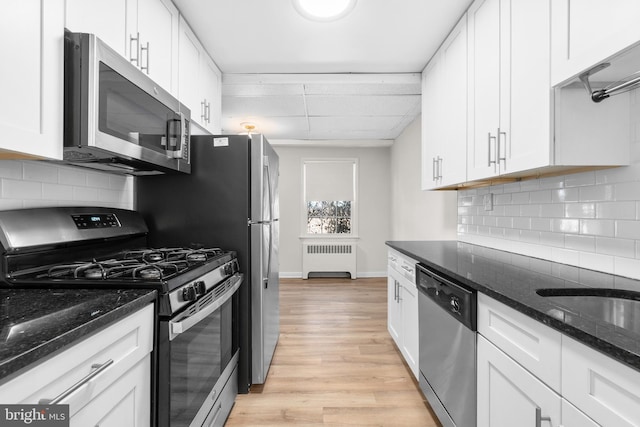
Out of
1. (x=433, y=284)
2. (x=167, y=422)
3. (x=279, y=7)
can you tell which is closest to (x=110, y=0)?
(x=279, y=7)

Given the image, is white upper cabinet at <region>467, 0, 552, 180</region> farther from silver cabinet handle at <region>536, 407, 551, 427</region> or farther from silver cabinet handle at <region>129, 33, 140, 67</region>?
silver cabinet handle at <region>129, 33, 140, 67</region>

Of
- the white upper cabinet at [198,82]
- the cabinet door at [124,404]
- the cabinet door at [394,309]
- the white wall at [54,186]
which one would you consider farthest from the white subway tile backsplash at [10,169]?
the cabinet door at [394,309]

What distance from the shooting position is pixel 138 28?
167cm

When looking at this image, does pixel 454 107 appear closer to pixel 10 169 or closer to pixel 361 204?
pixel 10 169

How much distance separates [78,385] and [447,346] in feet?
4.85

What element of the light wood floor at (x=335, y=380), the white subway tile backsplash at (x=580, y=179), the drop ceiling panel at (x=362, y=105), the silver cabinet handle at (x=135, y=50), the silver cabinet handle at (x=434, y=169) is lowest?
the light wood floor at (x=335, y=380)

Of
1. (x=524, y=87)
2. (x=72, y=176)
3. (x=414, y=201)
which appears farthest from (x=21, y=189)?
(x=414, y=201)

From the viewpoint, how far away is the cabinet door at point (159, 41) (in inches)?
67.4

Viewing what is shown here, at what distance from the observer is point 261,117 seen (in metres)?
4.18

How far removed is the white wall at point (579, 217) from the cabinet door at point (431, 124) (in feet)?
1.72

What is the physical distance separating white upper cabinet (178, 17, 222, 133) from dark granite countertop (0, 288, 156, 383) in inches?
58.0

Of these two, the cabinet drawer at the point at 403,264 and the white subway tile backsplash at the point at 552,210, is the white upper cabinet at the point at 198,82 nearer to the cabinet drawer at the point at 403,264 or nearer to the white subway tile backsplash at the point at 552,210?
the cabinet drawer at the point at 403,264

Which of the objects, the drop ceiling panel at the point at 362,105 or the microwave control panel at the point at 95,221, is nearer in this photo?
the microwave control panel at the point at 95,221

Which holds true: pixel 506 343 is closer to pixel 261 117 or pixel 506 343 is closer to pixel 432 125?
pixel 432 125
